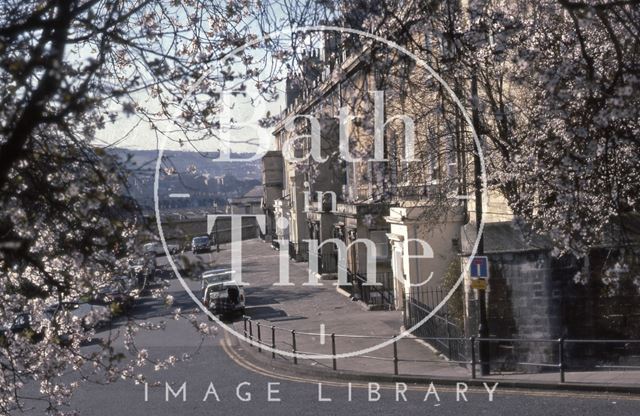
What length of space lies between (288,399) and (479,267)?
4.39 meters

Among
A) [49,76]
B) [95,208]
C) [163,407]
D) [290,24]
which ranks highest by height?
[290,24]

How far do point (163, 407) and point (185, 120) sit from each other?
374 inches

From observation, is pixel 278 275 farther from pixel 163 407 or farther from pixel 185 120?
pixel 185 120

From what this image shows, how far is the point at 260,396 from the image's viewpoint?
1648cm

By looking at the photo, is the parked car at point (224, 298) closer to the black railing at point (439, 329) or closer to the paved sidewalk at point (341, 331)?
the paved sidewalk at point (341, 331)

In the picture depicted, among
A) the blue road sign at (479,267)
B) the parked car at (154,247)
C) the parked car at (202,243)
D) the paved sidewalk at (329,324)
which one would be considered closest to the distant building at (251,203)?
the parked car at (202,243)

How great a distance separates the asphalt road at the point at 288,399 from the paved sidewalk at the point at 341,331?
3.25ft

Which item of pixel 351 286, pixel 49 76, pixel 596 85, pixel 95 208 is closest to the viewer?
pixel 49 76

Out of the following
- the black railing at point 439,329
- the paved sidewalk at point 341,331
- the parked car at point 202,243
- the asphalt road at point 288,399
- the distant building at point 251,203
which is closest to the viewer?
the asphalt road at point 288,399

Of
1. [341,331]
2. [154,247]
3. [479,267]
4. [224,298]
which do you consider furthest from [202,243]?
[154,247]

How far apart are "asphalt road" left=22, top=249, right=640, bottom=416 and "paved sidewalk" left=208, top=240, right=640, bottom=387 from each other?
0.99 meters

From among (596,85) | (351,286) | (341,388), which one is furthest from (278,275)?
(596,85)

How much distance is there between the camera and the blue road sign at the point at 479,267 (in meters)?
16.9

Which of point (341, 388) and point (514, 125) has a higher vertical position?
A: point (514, 125)
